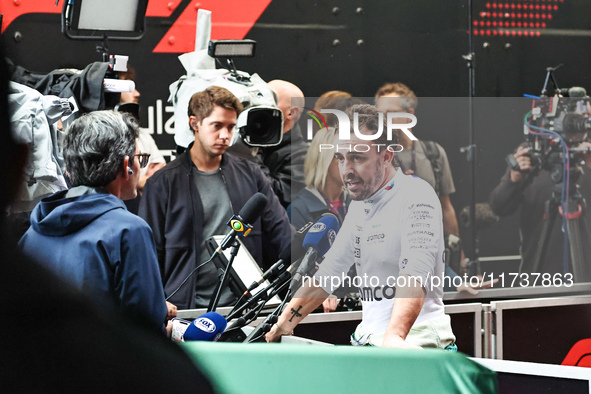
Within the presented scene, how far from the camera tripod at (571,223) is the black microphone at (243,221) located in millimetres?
1820

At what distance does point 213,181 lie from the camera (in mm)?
3439

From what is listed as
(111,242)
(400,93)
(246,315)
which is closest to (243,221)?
(246,315)

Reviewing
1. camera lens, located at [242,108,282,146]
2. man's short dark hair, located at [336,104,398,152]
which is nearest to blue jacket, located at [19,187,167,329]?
man's short dark hair, located at [336,104,398,152]

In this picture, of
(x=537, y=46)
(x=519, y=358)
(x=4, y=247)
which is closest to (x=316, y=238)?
(x=519, y=358)

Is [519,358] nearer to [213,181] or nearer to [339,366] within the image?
[213,181]

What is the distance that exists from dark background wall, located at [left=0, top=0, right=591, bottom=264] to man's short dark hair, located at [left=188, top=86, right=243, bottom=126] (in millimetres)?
527

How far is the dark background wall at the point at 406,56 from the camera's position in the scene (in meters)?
3.98

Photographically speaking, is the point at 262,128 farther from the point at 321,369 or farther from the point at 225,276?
the point at 321,369

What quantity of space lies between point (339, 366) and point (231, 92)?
9.88ft

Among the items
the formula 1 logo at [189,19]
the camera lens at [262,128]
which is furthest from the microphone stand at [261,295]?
the formula 1 logo at [189,19]

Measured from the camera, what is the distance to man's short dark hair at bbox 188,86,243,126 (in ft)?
11.3

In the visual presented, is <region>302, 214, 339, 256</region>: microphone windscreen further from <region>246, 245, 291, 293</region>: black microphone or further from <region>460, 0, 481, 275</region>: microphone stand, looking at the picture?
<region>460, 0, 481, 275</region>: microphone stand

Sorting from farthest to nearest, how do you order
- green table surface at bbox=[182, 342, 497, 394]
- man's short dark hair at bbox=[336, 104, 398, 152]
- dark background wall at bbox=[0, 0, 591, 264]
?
dark background wall at bbox=[0, 0, 591, 264] < man's short dark hair at bbox=[336, 104, 398, 152] < green table surface at bbox=[182, 342, 497, 394]

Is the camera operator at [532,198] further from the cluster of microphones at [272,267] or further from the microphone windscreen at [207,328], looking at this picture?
the microphone windscreen at [207,328]
